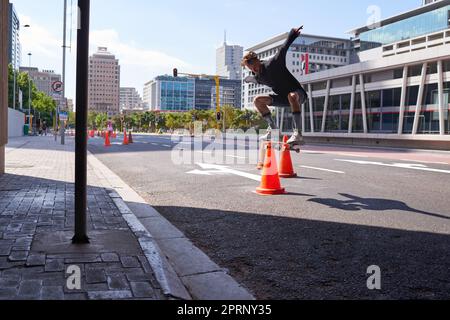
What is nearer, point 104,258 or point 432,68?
point 104,258

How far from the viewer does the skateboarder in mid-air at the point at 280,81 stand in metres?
7.71

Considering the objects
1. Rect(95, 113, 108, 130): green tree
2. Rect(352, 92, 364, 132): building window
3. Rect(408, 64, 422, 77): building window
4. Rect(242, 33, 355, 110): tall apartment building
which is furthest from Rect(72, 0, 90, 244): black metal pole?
Rect(95, 113, 108, 130): green tree

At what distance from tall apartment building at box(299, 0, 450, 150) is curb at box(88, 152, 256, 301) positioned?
3059 cm

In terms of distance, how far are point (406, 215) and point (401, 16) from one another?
336ft

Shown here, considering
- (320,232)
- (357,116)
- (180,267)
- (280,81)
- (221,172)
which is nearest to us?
(180,267)

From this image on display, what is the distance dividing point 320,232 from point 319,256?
0.85 m

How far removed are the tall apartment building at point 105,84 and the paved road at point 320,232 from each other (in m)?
177

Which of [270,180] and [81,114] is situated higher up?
[81,114]

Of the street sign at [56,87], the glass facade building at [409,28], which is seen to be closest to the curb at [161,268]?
the street sign at [56,87]

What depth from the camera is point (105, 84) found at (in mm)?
184000

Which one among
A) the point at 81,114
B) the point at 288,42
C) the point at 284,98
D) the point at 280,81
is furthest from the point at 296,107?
the point at 81,114

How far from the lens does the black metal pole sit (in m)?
3.57

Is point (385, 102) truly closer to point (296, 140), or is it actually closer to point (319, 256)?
point (296, 140)

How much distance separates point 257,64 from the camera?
777cm
